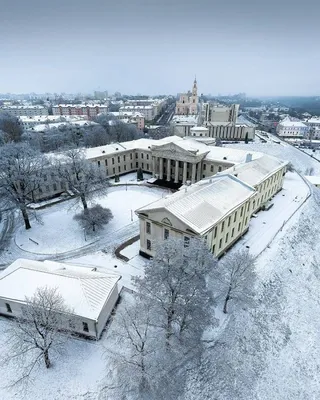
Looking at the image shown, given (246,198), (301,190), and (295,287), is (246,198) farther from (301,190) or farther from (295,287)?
(301,190)

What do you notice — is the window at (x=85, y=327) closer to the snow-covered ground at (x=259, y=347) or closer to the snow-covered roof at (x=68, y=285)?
the snow-covered ground at (x=259, y=347)

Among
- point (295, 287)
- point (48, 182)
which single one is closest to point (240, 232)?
point (295, 287)

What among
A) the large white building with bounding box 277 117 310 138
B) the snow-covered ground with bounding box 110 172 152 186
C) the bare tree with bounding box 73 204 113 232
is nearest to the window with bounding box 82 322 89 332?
the bare tree with bounding box 73 204 113 232

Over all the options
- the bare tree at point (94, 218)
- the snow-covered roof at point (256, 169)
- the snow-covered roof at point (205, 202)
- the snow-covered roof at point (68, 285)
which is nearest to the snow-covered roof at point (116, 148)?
the snow-covered roof at point (256, 169)

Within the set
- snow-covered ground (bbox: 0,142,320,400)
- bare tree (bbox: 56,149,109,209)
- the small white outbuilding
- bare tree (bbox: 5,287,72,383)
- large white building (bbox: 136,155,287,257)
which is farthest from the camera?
bare tree (bbox: 56,149,109,209)

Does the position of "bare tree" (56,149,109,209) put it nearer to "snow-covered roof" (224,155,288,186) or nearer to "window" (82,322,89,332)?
"window" (82,322,89,332)

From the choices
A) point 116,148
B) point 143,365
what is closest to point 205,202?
point 143,365
